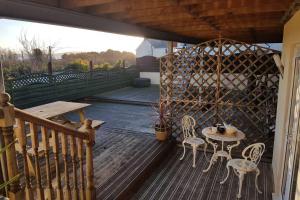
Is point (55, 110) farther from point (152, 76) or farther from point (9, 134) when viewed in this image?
point (152, 76)

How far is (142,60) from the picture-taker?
1364 cm

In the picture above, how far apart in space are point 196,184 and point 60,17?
2.99m

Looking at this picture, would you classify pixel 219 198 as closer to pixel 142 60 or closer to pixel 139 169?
pixel 139 169

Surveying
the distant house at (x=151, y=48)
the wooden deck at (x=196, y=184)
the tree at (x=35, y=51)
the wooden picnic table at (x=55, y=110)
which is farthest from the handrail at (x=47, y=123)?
the distant house at (x=151, y=48)

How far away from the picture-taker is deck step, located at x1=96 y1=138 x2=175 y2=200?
10.1ft

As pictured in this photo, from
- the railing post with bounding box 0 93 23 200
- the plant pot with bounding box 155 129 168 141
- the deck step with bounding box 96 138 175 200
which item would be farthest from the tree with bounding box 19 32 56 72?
the railing post with bounding box 0 93 23 200

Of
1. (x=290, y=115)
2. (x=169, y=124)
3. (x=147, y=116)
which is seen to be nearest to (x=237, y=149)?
(x=169, y=124)

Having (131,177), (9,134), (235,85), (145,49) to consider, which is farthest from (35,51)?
(145,49)

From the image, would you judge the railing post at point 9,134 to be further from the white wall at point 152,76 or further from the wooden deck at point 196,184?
the white wall at point 152,76

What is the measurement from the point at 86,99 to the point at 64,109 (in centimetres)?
520

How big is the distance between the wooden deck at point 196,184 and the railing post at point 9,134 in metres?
1.93

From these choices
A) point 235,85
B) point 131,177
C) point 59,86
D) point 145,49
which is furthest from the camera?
point 145,49

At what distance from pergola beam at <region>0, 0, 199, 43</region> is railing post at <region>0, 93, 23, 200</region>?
730mm

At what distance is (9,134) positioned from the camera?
1497 mm
